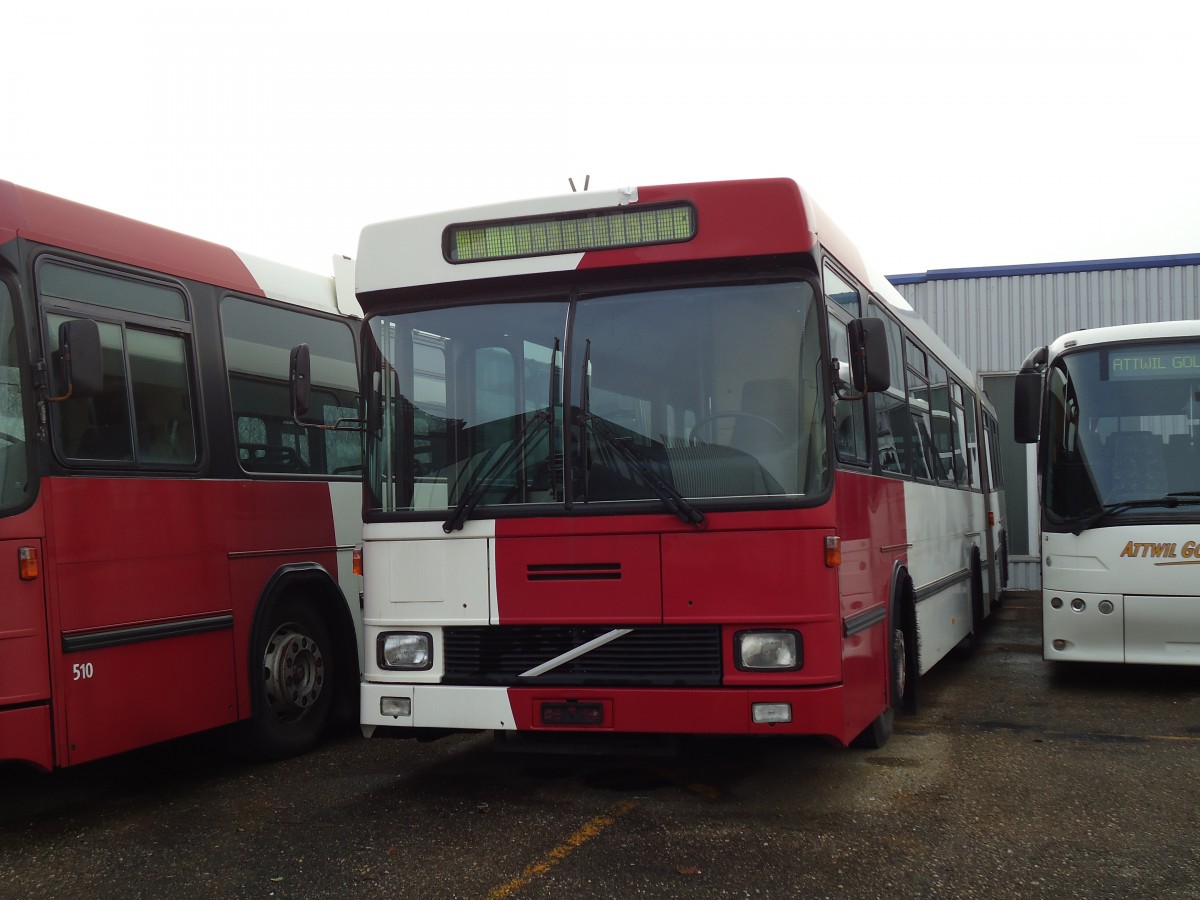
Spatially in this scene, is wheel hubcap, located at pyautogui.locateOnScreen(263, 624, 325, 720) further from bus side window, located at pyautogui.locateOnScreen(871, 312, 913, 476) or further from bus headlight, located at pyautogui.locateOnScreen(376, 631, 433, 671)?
bus side window, located at pyautogui.locateOnScreen(871, 312, 913, 476)

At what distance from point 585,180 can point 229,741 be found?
154 inches

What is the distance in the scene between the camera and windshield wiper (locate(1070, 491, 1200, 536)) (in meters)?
9.18

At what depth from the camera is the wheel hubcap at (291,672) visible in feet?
24.2

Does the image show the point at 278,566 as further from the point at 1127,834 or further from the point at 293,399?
the point at 1127,834

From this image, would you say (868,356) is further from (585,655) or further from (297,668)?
(297,668)

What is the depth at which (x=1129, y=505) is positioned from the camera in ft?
30.6

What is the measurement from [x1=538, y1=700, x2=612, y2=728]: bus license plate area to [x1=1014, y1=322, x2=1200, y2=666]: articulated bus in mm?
5418

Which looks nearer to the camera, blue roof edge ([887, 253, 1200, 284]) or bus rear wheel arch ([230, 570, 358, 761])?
bus rear wheel arch ([230, 570, 358, 761])

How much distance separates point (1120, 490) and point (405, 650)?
613cm

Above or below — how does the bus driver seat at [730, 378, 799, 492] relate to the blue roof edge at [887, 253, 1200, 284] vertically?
below

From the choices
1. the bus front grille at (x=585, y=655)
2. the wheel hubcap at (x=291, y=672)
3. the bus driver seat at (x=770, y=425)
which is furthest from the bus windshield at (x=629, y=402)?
the wheel hubcap at (x=291, y=672)

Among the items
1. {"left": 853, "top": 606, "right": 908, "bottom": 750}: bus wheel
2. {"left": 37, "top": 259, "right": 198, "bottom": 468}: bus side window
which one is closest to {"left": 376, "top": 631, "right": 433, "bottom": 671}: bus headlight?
{"left": 37, "top": 259, "right": 198, "bottom": 468}: bus side window

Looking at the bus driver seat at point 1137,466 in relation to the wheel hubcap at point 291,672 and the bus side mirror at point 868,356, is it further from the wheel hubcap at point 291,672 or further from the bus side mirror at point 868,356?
the wheel hubcap at point 291,672

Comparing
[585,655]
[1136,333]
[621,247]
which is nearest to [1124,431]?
[1136,333]
